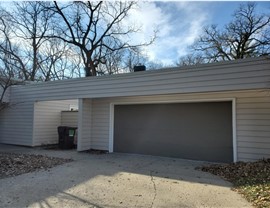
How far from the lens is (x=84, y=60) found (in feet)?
76.8

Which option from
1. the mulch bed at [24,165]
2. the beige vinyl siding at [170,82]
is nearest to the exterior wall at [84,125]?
the beige vinyl siding at [170,82]

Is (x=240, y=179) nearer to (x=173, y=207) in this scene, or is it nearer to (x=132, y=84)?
(x=173, y=207)

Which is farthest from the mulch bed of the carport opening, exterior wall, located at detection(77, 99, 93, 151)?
the carport opening

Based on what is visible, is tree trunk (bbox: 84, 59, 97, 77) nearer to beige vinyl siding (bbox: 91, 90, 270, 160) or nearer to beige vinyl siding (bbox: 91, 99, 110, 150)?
beige vinyl siding (bbox: 91, 99, 110, 150)

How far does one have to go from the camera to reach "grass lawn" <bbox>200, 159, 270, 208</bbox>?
168 inches

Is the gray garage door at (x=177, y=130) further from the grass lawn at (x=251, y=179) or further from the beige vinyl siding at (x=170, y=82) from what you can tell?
the grass lawn at (x=251, y=179)

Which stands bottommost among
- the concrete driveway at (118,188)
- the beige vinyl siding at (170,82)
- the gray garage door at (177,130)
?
the concrete driveway at (118,188)

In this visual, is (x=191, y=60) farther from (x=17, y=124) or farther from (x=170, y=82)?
(x=17, y=124)

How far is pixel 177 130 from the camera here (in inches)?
349

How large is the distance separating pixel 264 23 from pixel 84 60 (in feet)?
52.4

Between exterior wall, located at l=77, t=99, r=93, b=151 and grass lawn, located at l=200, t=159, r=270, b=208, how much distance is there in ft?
17.5

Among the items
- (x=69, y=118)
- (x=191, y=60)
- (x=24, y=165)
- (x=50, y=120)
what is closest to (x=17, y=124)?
(x=50, y=120)

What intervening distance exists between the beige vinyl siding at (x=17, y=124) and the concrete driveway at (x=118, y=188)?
550 centimetres

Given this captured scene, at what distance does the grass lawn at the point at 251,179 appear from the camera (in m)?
4.26
